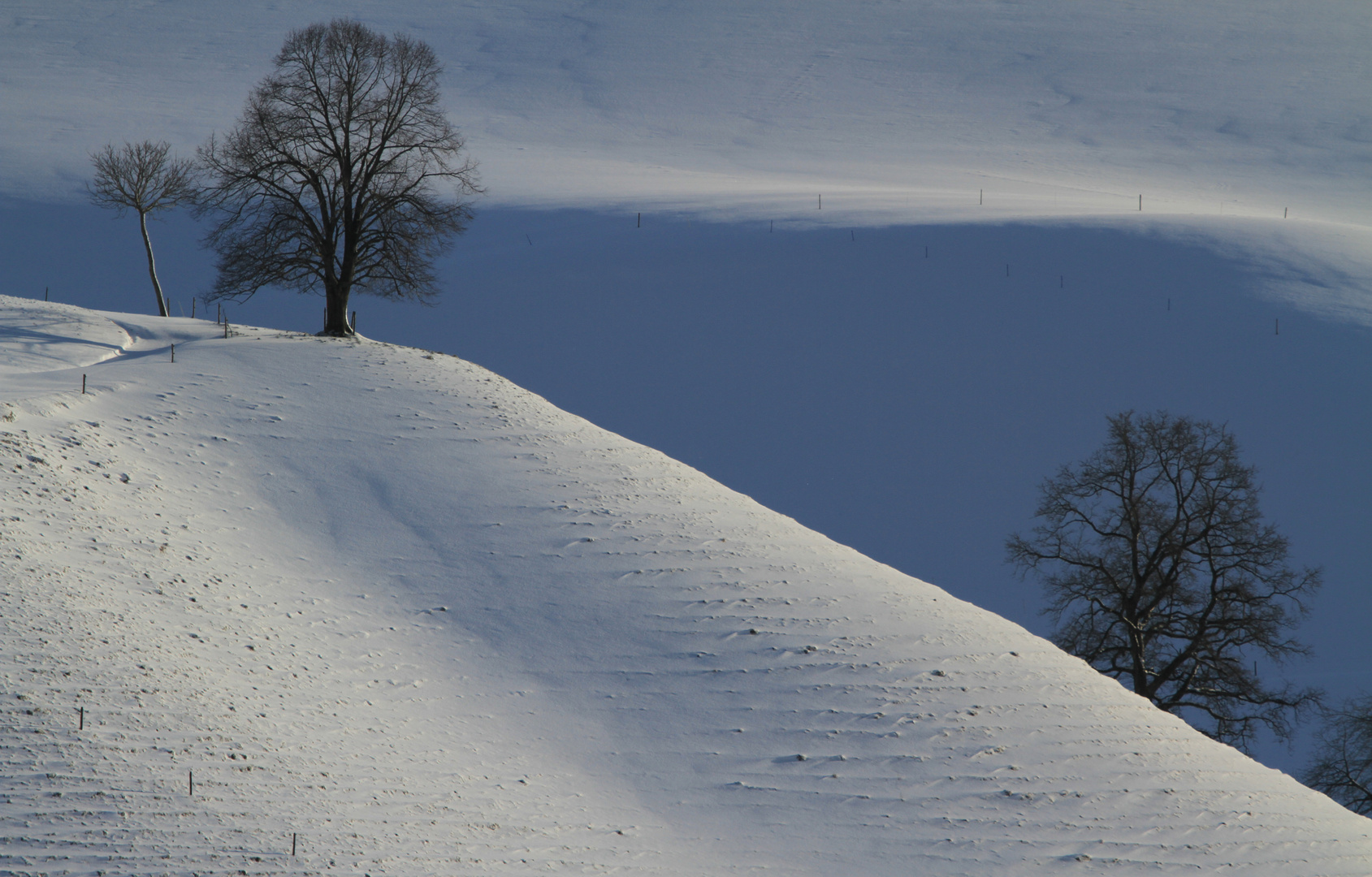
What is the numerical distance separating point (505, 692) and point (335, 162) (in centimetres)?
1861

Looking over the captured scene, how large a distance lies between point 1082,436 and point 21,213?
55.3 m

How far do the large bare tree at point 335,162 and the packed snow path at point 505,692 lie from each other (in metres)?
8.38

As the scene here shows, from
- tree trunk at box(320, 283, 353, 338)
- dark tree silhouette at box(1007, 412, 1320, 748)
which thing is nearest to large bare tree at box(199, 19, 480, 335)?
tree trunk at box(320, 283, 353, 338)

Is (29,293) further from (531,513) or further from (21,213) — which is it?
(531,513)

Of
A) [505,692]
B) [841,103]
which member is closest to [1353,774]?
[505,692]

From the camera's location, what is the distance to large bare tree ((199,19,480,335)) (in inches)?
1043

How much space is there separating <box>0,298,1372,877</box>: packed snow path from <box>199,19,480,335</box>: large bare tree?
8379 mm

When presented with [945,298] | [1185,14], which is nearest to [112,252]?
[945,298]

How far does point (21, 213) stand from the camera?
59.2 meters

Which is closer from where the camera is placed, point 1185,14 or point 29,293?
point 29,293

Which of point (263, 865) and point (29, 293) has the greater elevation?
point (29, 293)

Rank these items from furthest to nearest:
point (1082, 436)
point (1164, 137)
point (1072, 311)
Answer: point (1164, 137) → point (1072, 311) → point (1082, 436)

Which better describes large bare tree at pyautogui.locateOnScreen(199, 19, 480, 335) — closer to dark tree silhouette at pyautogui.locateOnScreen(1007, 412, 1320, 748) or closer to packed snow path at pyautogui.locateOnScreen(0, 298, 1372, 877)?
packed snow path at pyautogui.locateOnScreen(0, 298, 1372, 877)

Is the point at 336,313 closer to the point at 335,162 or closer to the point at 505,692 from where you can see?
the point at 335,162
